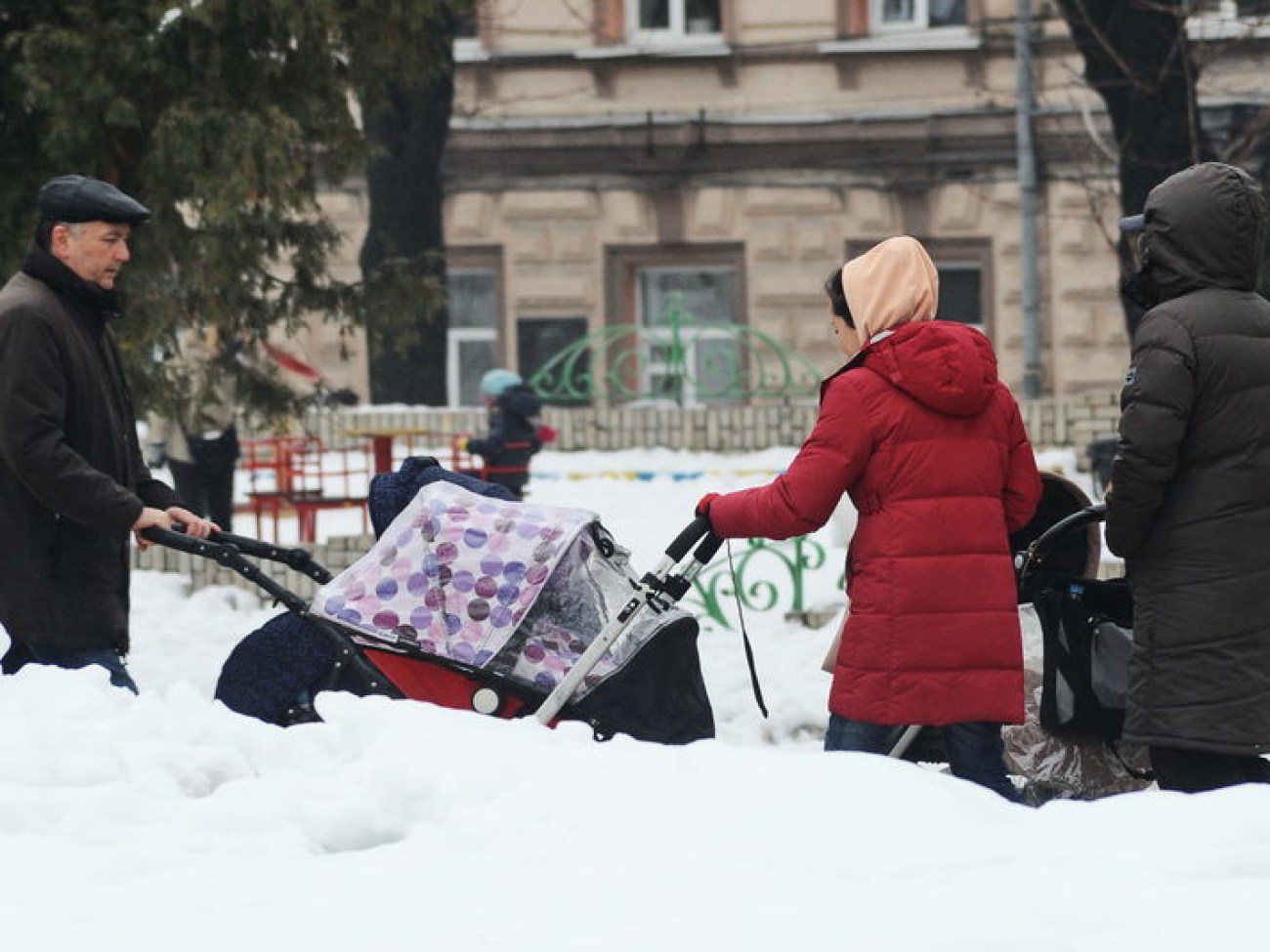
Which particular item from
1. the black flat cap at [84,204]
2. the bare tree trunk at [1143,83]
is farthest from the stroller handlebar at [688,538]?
the bare tree trunk at [1143,83]

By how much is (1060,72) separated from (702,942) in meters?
21.1

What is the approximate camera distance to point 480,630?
586 cm

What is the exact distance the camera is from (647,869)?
12.7 ft

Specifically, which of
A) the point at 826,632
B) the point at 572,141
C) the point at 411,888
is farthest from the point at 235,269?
the point at 572,141

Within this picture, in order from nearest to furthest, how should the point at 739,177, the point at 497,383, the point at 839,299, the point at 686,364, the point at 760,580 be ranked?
the point at 839,299, the point at 760,580, the point at 497,383, the point at 686,364, the point at 739,177

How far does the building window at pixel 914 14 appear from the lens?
2459 centimetres

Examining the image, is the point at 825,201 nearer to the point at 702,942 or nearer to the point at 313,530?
the point at 313,530

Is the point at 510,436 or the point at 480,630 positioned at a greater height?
the point at 480,630

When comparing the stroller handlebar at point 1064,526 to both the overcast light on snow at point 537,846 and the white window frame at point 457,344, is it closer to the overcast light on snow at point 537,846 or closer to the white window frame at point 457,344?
the overcast light on snow at point 537,846

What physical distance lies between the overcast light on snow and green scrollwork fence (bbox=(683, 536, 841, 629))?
6.02m

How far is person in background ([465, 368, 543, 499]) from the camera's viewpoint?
15.5 metres

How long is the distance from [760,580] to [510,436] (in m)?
4.36

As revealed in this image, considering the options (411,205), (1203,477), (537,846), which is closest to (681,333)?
(411,205)

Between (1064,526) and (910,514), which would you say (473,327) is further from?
(910,514)
